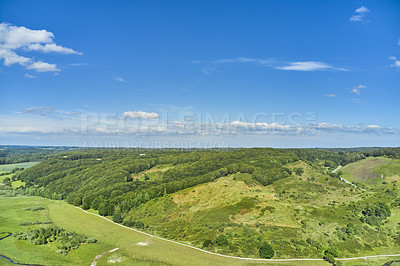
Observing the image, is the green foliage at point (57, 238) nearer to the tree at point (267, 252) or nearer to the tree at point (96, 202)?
the tree at point (96, 202)

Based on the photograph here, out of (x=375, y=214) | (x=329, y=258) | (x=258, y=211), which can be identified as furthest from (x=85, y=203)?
(x=375, y=214)

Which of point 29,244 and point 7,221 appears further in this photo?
point 7,221

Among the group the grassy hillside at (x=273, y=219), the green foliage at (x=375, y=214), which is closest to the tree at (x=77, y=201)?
the grassy hillside at (x=273, y=219)

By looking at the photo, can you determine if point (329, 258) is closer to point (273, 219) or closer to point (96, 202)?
point (273, 219)

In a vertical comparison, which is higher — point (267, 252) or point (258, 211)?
point (258, 211)

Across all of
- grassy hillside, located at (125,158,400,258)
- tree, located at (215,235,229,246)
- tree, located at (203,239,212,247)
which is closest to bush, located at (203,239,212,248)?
tree, located at (203,239,212,247)

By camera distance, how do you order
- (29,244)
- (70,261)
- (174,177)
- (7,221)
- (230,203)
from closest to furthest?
(70,261), (29,244), (7,221), (230,203), (174,177)

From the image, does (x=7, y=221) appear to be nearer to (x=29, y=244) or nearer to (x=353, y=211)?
(x=29, y=244)

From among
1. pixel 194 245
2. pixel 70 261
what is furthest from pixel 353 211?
pixel 70 261
